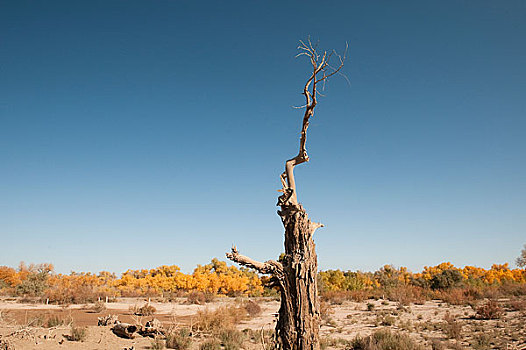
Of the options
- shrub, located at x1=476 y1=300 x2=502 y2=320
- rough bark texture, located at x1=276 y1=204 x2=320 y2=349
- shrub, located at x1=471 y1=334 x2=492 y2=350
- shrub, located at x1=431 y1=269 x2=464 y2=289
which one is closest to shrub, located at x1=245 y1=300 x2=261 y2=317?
shrub, located at x1=476 y1=300 x2=502 y2=320

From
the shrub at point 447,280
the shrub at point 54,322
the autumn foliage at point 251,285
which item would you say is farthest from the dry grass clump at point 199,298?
the shrub at point 447,280

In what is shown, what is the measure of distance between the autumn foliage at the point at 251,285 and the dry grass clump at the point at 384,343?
12.0 m

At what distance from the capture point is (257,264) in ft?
14.5

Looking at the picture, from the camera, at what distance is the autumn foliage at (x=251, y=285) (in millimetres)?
24547

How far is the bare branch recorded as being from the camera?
14.4 feet

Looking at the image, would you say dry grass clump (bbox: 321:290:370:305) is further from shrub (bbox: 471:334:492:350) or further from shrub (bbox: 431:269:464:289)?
shrub (bbox: 471:334:492:350)

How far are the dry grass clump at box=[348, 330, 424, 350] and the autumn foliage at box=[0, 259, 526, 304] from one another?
39.2 ft

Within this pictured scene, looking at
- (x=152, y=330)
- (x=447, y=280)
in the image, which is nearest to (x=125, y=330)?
(x=152, y=330)

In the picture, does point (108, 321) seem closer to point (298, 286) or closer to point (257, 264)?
point (257, 264)

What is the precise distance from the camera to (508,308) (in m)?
16.8

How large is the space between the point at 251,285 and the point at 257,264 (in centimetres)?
3644

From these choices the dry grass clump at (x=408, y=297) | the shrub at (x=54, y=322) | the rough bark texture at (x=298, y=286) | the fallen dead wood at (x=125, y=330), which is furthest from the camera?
the dry grass clump at (x=408, y=297)

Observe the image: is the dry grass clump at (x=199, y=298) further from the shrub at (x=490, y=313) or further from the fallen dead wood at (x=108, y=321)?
the shrub at (x=490, y=313)

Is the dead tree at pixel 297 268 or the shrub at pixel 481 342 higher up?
the dead tree at pixel 297 268
